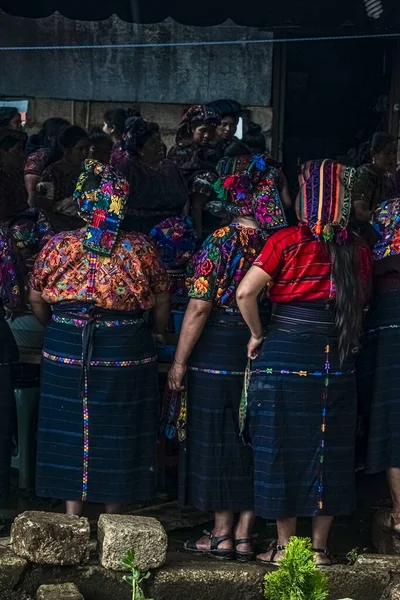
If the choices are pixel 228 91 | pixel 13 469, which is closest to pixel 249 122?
pixel 228 91

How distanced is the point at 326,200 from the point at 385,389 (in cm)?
110

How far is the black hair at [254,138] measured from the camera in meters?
9.07

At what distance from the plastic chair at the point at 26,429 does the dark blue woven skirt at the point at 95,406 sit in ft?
2.06

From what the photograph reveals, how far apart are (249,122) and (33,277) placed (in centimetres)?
475

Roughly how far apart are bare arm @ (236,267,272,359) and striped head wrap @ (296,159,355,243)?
0.32 metres

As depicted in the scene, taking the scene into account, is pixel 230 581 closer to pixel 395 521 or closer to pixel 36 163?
pixel 395 521

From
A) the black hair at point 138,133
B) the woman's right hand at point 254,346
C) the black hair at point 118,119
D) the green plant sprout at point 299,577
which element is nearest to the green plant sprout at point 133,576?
the green plant sprout at point 299,577

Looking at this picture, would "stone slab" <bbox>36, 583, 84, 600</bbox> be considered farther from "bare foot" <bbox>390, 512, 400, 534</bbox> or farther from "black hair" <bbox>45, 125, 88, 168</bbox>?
"black hair" <bbox>45, 125, 88, 168</bbox>

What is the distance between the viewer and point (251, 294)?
494 cm

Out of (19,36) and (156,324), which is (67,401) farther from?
(19,36)

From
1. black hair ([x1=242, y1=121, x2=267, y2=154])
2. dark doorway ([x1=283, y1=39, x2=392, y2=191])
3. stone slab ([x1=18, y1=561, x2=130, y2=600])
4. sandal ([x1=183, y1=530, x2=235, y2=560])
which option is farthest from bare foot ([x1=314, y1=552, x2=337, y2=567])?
dark doorway ([x1=283, y1=39, x2=392, y2=191])

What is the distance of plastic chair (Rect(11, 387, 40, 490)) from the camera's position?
5.94m

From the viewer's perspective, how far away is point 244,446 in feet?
17.5

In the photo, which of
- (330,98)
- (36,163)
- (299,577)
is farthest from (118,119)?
(299,577)
